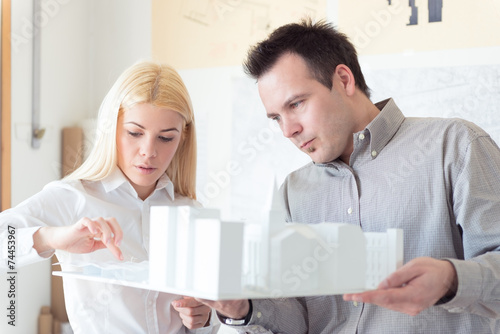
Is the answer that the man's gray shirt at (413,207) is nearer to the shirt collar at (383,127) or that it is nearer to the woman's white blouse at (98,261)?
the shirt collar at (383,127)

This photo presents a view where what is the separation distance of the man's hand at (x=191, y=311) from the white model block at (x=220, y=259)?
0.48m

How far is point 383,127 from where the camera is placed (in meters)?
1.41

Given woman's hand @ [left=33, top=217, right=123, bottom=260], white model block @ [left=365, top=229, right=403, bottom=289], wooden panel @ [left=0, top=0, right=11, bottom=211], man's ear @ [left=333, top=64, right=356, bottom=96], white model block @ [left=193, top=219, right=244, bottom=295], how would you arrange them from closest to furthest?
1. white model block @ [left=193, top=219, right=244, bottom=295]
2. white model block @ [left=365, top=229, right=403, bottom=289]
3. woman's hand @ [left=33, top=217, right=123, bottom=260]
4. man's ear @ [left=333, top=64, right=356, bottom=96]
5. wooden panel @ [left=0, top=0, right=11, bottom=211]

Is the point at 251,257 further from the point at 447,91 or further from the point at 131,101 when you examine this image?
the point at 447,91

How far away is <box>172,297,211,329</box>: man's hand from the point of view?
4.45 ft

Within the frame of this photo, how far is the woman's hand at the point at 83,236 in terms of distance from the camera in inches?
46.0

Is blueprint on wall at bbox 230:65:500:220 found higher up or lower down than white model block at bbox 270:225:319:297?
higher up

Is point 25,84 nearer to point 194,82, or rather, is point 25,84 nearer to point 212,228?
point 194,82

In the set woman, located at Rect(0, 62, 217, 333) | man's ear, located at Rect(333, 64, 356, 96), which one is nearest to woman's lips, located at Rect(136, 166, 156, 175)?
woman, located at Rect(0, 62, 217, 333)

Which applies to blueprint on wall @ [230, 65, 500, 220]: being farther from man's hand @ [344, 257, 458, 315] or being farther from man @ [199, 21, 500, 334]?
man's hand @ [344, 257, 458, 315]

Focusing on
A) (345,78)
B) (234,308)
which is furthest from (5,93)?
(234,308)

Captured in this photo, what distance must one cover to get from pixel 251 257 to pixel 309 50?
26.2 inches

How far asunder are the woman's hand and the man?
0.26 metres

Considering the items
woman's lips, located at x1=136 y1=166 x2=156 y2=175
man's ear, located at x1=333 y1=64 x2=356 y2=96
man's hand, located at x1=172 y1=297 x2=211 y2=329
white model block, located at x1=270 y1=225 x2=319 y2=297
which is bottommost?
man's hand, located at x1=172 y1=297 x2=211 y2=329
